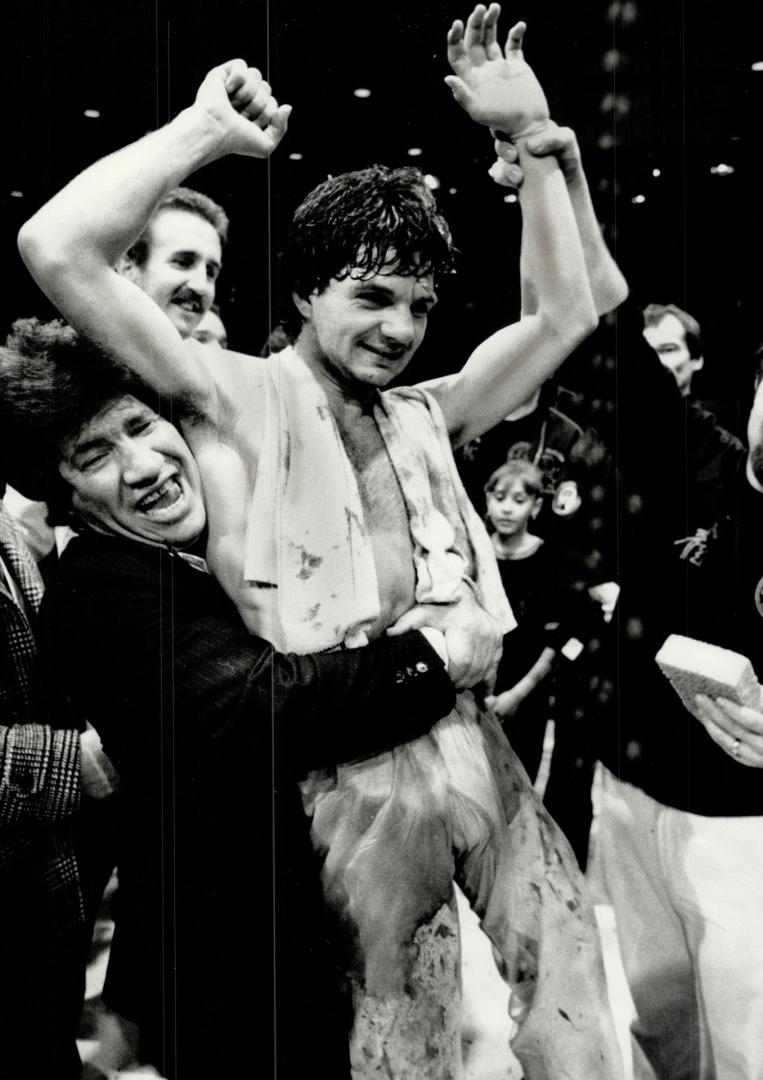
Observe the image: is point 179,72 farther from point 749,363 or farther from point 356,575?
point 749,363

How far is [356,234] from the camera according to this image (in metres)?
1.97

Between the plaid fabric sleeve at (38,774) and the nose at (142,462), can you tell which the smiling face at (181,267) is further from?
the plaid fabric sleeve at (38,774)

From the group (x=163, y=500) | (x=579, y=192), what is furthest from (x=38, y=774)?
(x=579, y=192)

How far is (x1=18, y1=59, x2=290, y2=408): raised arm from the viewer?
5.99 ft

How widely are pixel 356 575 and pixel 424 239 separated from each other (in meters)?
0.65

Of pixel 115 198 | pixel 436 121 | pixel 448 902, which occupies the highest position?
pixel 436 121

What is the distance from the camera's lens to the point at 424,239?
6.61 ft

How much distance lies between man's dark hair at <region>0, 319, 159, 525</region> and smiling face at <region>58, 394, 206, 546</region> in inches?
0.8

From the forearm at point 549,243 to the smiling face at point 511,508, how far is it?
1.10ft

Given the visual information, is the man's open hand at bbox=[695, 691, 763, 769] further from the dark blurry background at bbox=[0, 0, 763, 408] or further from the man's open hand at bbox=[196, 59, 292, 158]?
the man's open hand at bbox=[196, 59, 292, 158]

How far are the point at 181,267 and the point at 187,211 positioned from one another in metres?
0.10

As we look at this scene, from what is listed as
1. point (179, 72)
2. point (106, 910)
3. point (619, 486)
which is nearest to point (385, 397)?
point (619, 486)

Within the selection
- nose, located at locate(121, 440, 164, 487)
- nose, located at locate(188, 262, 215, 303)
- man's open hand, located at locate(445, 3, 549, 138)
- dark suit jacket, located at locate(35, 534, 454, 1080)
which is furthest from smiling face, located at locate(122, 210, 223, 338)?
man's open hand, located at locate(445, 3, 549, 138)

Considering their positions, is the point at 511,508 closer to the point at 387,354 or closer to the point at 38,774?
the point at 387,354
